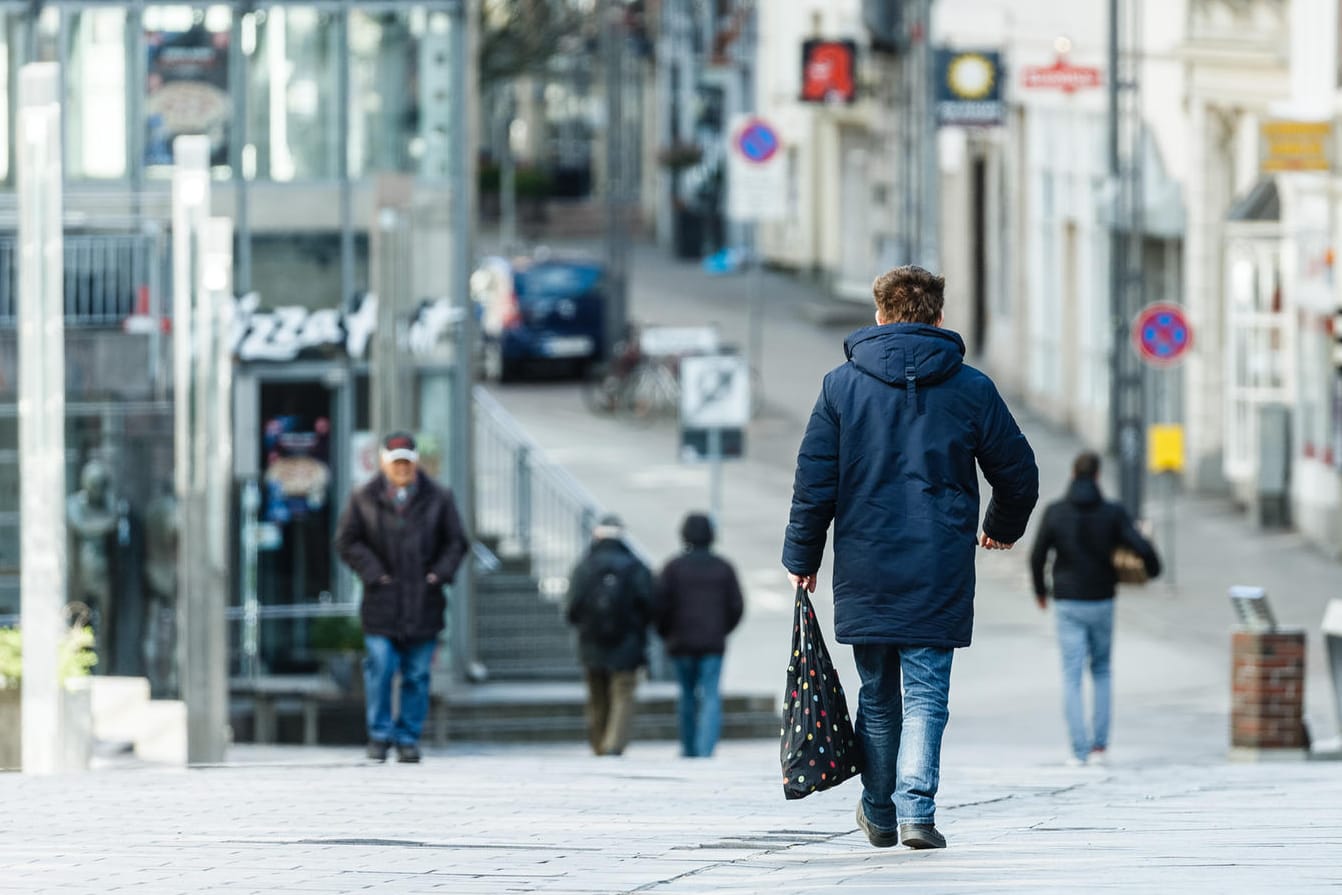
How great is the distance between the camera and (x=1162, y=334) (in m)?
25.8

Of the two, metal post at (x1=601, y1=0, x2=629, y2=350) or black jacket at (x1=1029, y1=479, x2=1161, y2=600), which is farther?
metal post at (x1=601, y1=0, x2=629, y2=350)

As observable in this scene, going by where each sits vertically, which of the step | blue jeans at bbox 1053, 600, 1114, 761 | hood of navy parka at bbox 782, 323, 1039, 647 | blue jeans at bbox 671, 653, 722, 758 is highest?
hood of navy parka at bbox 782, 323, 1039, 647

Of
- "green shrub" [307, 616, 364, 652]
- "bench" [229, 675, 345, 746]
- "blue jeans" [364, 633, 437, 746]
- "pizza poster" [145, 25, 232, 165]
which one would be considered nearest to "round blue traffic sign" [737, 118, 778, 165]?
"pizza poster" [145, 25, 232, 165]

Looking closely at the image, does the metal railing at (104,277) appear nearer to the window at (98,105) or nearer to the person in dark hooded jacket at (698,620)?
the window at (98,105)

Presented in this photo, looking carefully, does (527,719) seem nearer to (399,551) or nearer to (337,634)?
(337,634)

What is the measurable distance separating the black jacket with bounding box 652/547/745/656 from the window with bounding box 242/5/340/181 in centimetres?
530

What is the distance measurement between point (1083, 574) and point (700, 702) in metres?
2.91

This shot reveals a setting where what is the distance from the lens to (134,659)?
20.7 meters

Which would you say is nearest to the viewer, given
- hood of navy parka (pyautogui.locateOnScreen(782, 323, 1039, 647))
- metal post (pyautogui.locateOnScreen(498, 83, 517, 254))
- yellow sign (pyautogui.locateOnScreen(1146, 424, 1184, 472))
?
hood of navy parka (pyautogui.locateOnScreen(782, 323, 1039, 647))

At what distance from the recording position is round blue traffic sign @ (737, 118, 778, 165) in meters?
30.2

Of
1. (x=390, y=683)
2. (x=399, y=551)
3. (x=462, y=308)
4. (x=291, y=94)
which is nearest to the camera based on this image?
(x=399, y=551)

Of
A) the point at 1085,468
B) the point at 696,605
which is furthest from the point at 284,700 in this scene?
the point at 1085,468

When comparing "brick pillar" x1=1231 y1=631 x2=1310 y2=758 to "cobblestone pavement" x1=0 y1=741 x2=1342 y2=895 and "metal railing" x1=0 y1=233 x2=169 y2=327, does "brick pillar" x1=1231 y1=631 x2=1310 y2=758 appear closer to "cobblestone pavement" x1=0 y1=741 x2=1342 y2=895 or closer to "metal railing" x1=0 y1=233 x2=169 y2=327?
"cobblestone pavement" x1=0 y1=741 x2=1342 y2=895

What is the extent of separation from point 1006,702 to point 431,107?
18.7 ft
